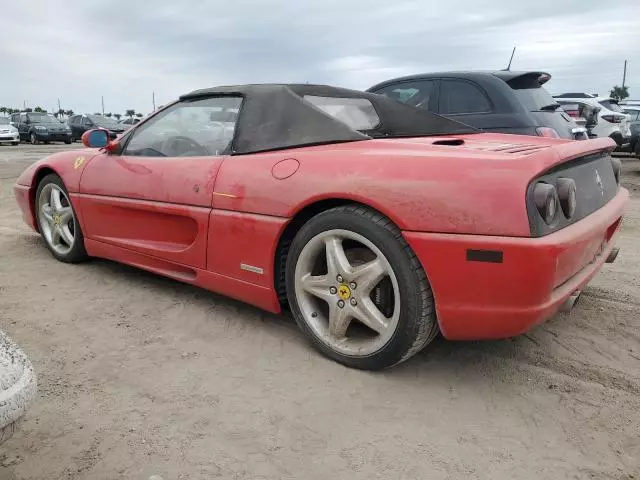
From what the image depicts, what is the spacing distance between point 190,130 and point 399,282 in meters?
1.75

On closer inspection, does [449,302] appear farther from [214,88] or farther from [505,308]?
[214,88]

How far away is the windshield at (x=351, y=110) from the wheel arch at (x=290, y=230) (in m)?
0.59

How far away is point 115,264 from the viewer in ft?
13.3

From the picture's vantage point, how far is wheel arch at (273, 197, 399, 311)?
2469 mm

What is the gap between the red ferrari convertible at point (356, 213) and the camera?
2.04m

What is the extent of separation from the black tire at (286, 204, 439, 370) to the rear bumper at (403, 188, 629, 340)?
0.19ft

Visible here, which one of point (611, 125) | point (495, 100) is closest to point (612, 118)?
point (611, 125)

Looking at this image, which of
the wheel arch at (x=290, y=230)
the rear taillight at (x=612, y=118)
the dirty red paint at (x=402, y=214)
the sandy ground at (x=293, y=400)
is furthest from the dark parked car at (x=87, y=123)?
the wheel arch at (x=290, y=230)

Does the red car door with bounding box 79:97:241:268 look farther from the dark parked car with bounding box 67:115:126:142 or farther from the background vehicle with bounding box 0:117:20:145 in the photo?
the dark parked car with bounding box 67:115:126:142

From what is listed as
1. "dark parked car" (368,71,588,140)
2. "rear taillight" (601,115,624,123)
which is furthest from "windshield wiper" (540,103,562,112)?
"rear taillight" (601,115,624,123)

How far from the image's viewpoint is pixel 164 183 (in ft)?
10.2

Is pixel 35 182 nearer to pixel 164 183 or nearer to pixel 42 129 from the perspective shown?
pixel 164 183

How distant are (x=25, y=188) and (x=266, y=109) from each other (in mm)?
2435

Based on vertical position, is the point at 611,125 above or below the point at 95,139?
above
